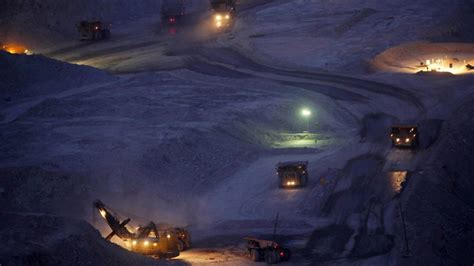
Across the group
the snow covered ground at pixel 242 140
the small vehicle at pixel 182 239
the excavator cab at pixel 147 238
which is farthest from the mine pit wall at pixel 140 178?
the small vehicle at pixel 182 239

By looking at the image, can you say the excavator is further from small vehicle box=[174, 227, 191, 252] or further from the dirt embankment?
the dirt embankment

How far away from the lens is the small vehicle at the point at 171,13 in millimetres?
100312

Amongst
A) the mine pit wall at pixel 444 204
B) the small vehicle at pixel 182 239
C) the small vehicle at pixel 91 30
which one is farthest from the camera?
the small vehicle at pixel 91 30

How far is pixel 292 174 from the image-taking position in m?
53.7

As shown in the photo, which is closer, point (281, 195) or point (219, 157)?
point (281, 195)

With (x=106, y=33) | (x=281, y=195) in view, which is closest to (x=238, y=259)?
(x=281, y=195)

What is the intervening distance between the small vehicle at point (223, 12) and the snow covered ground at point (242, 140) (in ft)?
25.0

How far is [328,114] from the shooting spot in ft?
226

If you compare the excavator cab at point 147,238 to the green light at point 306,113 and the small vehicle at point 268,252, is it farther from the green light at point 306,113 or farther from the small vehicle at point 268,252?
the green light at point 306,113

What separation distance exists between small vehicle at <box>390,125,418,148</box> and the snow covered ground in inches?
32.8

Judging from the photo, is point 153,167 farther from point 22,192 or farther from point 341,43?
point 341,43

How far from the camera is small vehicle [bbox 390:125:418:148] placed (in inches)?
2291

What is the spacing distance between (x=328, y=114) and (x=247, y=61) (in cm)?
1735

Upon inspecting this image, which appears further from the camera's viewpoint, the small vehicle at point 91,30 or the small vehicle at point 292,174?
the small vehicle at point 91,30
